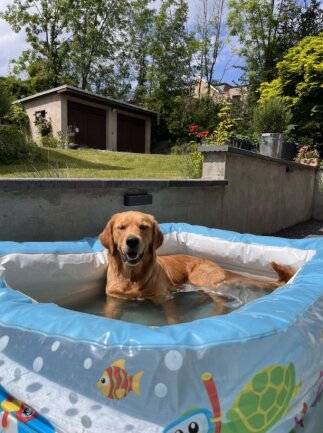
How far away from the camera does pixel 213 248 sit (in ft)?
15.8

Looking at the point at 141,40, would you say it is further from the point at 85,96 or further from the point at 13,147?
the point at 13,147

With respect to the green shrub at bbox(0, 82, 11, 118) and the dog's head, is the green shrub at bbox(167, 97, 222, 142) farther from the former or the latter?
the dog's head

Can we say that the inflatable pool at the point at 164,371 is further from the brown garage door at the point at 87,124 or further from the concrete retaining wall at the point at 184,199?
the brown garage door at the point at 87,124

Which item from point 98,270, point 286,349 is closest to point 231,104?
point 98,270

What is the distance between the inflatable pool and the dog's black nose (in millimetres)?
1210

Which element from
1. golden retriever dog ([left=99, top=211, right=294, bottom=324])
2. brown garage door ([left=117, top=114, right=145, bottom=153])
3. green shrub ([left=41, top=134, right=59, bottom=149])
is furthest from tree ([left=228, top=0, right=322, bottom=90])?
golden retriever dog ([left=99, top=211, right=294, bottom=324])

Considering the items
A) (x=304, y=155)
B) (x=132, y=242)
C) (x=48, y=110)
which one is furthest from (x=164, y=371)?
(x=48, y=110)

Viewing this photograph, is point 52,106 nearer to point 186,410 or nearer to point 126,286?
point 126,286

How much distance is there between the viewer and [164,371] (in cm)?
168

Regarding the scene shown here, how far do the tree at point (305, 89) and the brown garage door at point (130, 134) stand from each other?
12561 mm

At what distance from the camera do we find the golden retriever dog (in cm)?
352

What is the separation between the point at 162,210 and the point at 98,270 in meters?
1.98

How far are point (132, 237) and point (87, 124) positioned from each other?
22125 mm

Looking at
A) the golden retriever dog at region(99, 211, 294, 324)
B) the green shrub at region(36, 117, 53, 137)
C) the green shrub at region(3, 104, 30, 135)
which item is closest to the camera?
the golden retriever dog at region(99, 211, 294, 324)
